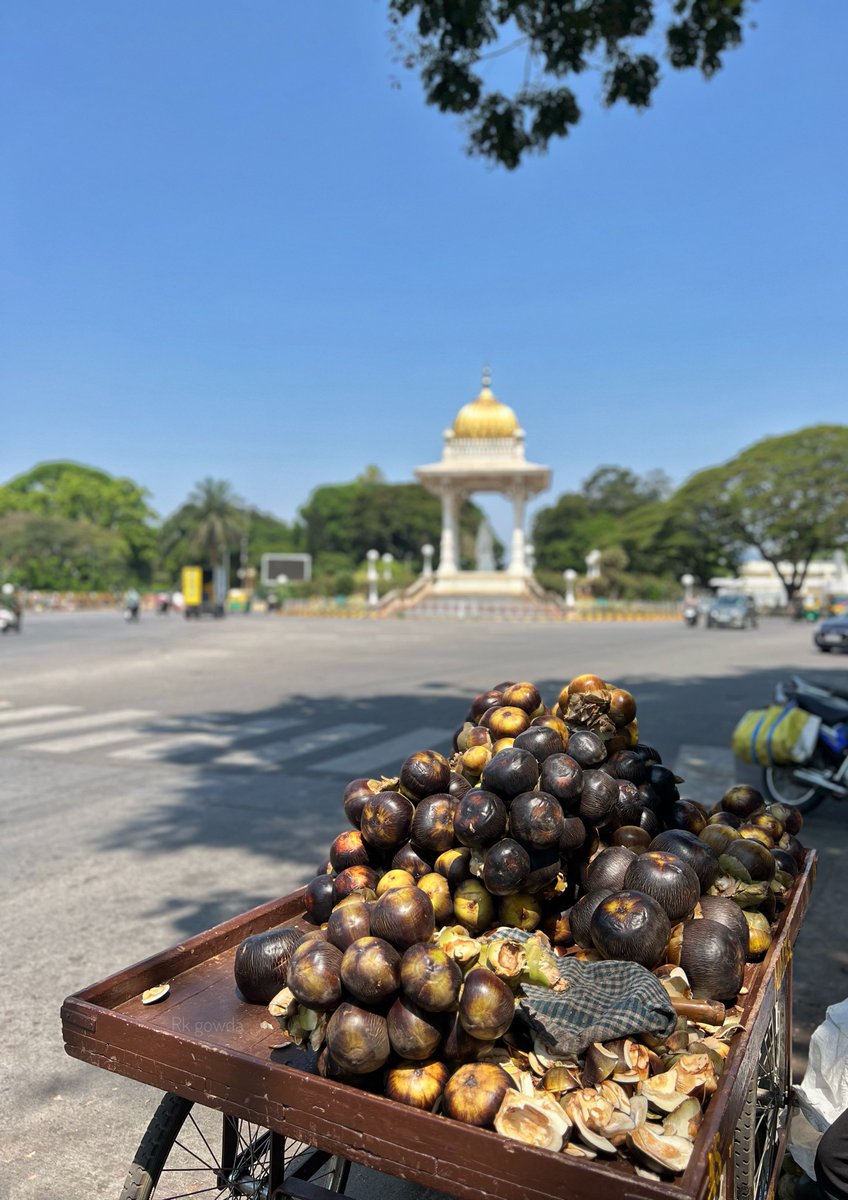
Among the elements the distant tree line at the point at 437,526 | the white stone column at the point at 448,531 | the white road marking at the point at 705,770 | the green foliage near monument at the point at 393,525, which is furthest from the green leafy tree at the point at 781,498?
the white road marking at the point at 705,770

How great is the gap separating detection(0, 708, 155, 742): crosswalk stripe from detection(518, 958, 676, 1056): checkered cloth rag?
9185 mm

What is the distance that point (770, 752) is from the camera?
6.90 metres

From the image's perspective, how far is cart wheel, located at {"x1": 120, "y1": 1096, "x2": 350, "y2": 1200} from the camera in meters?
2.09

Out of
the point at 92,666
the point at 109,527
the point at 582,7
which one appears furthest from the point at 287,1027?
the point at 109,527

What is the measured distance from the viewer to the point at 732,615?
37531 millimetres

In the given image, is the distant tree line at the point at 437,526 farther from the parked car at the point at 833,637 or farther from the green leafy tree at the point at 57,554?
the parked car at the point at 833,637

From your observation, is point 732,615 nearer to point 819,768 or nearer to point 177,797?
point 819,768

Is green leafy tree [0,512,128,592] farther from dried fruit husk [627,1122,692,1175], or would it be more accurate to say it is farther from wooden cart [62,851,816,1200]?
dried fruit husk [627,1122,692,1175]

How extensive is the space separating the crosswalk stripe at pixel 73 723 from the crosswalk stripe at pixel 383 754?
3565mm

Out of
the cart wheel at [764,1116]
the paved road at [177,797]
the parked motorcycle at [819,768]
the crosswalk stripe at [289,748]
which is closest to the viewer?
the cart wheel at [764,1116]

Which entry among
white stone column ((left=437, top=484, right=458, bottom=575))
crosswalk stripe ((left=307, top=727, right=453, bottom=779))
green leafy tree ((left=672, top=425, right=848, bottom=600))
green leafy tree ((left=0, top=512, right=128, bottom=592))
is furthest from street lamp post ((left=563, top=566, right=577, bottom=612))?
crosswalk stripe ((left=307, top=727, right=453, bottom=779))

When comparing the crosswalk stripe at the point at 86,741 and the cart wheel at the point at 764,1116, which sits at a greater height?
the cart wheel at the point at 764,1116

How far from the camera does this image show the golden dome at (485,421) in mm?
59219

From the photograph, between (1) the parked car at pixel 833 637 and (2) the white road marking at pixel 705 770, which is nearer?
(2) the white road marking at pixel 705 770
